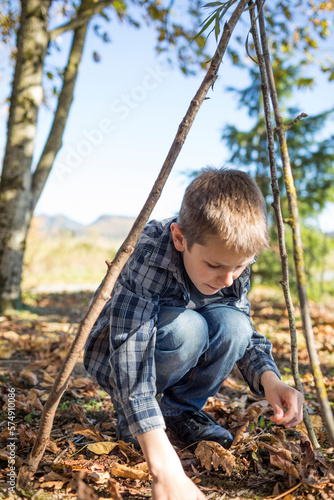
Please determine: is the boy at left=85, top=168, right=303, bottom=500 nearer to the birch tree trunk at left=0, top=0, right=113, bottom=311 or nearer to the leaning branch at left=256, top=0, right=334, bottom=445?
the leaning branch at left=256, top=0, right=334, bottom=445

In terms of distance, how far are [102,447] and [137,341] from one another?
0.48 metres

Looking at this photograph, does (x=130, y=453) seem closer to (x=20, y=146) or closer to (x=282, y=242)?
(x=282, y=242)

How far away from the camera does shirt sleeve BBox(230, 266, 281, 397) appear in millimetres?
1577

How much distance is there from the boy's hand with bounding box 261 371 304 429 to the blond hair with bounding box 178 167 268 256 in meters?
0.49

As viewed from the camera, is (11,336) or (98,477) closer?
(98,477)

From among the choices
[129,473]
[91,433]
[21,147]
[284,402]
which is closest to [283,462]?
[284,402]

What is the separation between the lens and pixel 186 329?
4.86 ft

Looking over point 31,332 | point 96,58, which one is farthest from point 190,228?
point 96,58

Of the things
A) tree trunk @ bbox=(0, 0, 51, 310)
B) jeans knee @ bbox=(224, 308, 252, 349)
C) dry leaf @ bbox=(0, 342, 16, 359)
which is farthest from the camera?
tree trunk @ bbox=(0, 0, 51, 310)

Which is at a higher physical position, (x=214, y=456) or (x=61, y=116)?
(x=61, y=116)

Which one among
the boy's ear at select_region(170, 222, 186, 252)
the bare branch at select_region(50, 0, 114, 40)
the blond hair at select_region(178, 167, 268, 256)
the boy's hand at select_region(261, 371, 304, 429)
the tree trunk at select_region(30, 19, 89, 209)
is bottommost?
the boy's hand at select_region(261, 371, 304, 429)

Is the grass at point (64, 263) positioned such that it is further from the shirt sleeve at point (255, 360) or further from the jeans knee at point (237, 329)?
the jeans knee at point (237, 329)

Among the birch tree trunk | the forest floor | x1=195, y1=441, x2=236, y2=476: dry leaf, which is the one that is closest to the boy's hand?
the forest floor

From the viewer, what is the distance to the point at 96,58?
6039 mm
